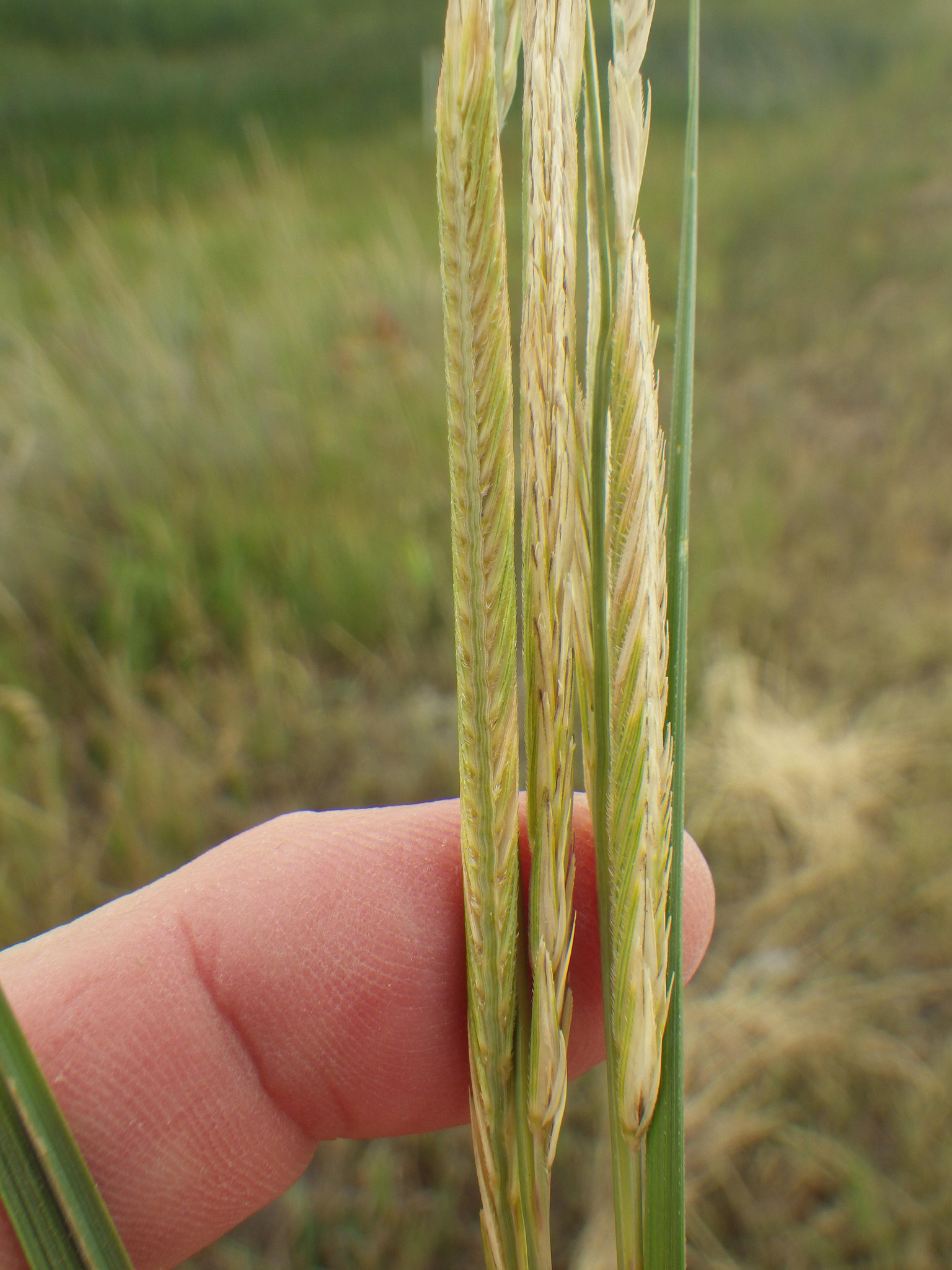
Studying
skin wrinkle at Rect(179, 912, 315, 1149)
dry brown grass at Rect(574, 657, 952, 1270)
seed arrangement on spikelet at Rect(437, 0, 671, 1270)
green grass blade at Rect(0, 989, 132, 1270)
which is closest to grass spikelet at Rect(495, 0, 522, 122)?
seed arrangement on spikelet at Rect(437, 0, 671, 1270)

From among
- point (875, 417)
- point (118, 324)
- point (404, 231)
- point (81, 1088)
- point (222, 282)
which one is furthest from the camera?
point (404, 231)

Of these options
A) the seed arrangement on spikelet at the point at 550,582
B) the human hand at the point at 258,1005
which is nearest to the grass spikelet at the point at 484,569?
the seed arrangement on spikelet at the point at 550,582

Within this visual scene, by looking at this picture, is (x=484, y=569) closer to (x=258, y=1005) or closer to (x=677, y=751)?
(x=677, y=751)

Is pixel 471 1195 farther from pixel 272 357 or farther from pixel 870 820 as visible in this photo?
pixel 272 357

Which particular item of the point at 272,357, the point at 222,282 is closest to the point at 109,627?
the point at 272,357

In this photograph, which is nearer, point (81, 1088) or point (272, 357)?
point (81, 1088)

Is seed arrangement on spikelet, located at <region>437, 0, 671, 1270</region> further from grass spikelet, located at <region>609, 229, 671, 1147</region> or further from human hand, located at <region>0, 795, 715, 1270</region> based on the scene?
human hand, located at <region>0, 795, 715, 1270</region>

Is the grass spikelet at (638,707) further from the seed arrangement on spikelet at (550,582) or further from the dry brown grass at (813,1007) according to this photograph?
the dry brown grass at (813,1007)

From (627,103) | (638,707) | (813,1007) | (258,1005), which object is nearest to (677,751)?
(638,707)
